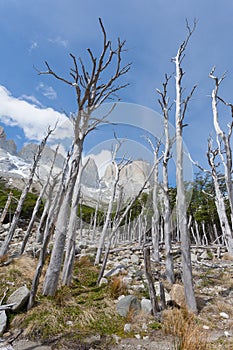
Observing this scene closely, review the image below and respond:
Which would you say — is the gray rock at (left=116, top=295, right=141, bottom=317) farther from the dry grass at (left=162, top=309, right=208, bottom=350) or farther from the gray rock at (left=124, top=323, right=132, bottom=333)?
the dry grass at (left=162, top=309, right=208, bottom=350)

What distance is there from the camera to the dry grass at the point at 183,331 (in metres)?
3.17

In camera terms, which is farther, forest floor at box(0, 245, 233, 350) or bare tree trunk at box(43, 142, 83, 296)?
bare tree trunk at box(43, 142, 83, 296)

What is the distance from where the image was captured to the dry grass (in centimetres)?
317

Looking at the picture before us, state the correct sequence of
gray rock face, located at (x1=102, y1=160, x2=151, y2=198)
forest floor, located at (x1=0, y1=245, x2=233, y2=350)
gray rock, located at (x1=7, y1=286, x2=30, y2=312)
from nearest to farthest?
forest floor, located at (x1=0, y1=245, x2=233, y2=350), gray rock, located at (x1=7, y1=286, x2=30, y2=312), gray rock face, located at (x1=102, y1=160, x2=151, y2=198)

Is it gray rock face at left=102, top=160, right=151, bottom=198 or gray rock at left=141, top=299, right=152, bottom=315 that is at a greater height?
gray rock face at left=102, top=160, right=151, bottom=198

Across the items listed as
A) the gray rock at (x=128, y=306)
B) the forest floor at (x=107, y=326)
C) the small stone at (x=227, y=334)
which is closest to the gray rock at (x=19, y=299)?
the forest floor at (x=107, y=326)

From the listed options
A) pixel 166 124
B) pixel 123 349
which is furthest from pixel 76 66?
pixel 123 349

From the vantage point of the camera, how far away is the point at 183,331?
12.1ft

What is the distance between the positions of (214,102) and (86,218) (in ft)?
92.3

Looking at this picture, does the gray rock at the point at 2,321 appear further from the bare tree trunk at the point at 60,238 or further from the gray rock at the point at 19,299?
the bare tree trunk at the point at 60,238

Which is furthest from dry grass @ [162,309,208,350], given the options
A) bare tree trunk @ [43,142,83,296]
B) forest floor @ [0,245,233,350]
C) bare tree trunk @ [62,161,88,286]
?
bare tree trunk @ [62,161,88,286]

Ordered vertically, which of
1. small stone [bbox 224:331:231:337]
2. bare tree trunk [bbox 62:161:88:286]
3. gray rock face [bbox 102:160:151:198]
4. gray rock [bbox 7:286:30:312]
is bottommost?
small stone [bbox 224:331:231:337]

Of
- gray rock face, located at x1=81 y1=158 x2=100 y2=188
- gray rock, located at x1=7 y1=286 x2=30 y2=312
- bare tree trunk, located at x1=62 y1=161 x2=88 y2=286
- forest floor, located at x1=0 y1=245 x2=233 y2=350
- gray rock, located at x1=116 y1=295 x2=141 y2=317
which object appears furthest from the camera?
gray rock face, located at x1=81 y1=158 x2=100 y2=188

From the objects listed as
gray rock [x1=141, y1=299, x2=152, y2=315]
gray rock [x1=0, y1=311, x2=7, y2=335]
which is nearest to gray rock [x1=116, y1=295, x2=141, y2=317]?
gray rock [x1=141, y1=299, x2=152, y2=315]
